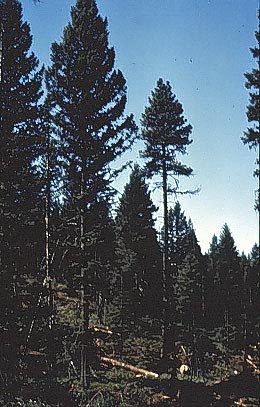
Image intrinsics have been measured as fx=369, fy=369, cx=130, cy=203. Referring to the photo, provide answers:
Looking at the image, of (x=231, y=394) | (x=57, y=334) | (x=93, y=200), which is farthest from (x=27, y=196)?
(x=231, y=394)

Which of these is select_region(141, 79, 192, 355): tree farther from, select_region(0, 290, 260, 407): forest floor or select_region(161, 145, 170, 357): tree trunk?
select_region(0, 290, 260, 407): forest floor

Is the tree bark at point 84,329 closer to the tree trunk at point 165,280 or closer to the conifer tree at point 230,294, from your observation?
the tree trunk at point 165,280

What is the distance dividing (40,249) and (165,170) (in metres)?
8.52

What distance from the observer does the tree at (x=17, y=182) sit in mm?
12859

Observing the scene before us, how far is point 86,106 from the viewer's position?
16.0 m

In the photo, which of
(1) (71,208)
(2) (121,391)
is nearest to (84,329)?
(2) (121,391)

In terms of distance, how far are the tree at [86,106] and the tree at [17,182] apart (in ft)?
3.65

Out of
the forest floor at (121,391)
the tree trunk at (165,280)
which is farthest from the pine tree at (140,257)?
the forest floor at (121,391)

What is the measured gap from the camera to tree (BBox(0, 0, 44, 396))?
42.2 ft

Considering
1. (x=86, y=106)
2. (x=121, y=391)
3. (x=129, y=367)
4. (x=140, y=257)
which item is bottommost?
(x=129, y=367)

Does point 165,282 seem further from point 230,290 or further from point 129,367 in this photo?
point 230,290

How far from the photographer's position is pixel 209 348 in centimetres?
3334

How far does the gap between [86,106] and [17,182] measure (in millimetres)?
4470

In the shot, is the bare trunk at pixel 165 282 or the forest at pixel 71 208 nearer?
the forest at pixel 71 208
